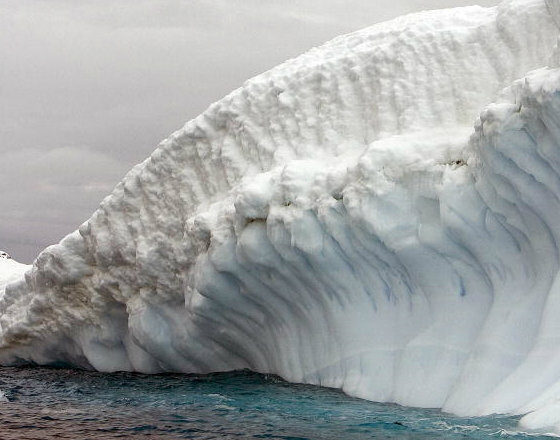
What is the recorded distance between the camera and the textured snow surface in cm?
918

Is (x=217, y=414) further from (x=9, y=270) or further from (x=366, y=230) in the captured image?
(x=9, y=270)

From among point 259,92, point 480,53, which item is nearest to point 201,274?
point 259,92

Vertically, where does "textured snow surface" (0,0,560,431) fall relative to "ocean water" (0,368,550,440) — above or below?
above

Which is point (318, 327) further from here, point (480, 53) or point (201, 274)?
point (480, 53)

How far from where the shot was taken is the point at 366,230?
10422mm

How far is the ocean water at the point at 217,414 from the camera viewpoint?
850 centimetres

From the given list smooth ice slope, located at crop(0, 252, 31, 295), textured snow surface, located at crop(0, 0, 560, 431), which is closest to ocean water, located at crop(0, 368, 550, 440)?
textured snow surface, located at crop(0, 0, 560, 431)

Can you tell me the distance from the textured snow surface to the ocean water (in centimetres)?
46

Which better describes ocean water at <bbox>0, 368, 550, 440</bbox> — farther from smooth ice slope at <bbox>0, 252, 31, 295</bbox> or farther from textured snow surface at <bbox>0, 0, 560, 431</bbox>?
smooth ice slope at <bbox>0, 252, 31, 295</bbox>

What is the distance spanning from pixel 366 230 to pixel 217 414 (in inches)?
103

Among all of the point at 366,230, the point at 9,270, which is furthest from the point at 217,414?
the point at 9,270

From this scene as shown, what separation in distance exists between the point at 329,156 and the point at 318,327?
2.18 m

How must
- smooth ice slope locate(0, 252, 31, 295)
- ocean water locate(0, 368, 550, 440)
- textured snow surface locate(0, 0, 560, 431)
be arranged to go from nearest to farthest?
1. ocean water locate(0, 368, 550, 440)
2. textured snow surface locate(0, 0, 560, 431)
3. smooth ice slope locate(0, 252, 31, 295)

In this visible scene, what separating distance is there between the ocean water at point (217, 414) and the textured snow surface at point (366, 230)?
1.50ft
